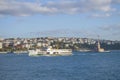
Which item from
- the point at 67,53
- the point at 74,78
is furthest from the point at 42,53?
the point at 74,78

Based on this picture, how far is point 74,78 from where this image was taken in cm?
4631

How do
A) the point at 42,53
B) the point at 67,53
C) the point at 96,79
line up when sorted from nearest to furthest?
the point at 96,79
the point at 42,53
the point at 67,53

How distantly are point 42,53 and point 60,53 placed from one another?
405 inches

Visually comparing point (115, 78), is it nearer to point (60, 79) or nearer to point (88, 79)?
point (88, 79)

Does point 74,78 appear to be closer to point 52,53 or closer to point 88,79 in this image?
point 88,79

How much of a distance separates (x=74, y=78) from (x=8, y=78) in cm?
798

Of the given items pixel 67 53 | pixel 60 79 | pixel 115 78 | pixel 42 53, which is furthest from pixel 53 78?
pixel 67 53

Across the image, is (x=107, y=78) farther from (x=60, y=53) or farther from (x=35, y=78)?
(x=60, y=53)

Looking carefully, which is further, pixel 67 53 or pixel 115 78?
pixel 67 53

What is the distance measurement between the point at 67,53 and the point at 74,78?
397 ft

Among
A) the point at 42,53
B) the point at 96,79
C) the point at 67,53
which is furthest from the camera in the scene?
the point at 67,53

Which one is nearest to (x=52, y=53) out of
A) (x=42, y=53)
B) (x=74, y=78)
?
(x=42, y=53)

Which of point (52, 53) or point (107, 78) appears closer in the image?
point (107, 78)

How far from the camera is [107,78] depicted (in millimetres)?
44594
